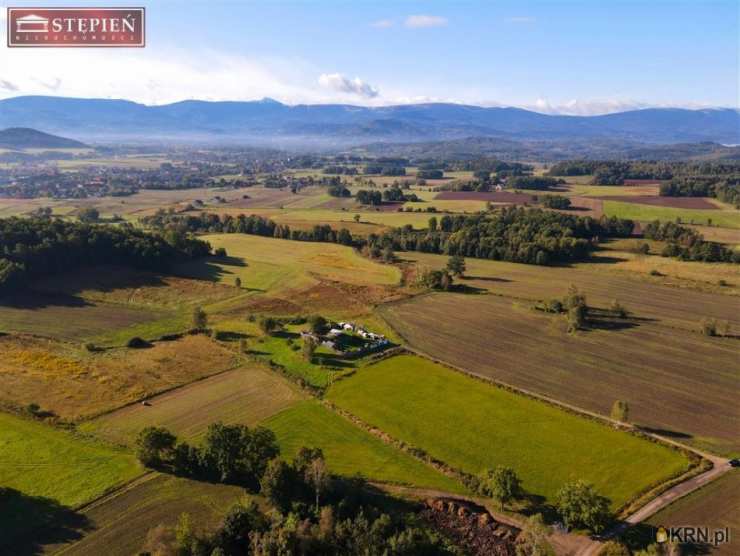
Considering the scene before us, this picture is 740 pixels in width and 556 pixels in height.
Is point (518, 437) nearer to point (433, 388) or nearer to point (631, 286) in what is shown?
Result: point (433, 388)

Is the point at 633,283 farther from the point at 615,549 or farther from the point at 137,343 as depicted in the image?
the point at 137,343

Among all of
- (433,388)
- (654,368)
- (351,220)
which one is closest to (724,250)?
(654,368)

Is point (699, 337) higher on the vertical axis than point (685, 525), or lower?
higher

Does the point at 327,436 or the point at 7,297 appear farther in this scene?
the point at 7,297

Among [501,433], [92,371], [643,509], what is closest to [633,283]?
[501,433]

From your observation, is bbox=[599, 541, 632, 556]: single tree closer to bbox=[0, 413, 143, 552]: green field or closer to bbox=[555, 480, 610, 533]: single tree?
bbox=[555, 480, 610, 533]: single tree

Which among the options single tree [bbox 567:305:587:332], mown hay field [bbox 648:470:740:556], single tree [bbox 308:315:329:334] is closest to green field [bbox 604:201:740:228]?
single tree [bbox 567:305:587:332]

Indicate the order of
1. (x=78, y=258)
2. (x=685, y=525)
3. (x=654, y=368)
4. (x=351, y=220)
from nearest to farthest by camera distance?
(x=685, y=525) < (x=654, y=368) < (x=78, y=258) < (x=351, y=220)
